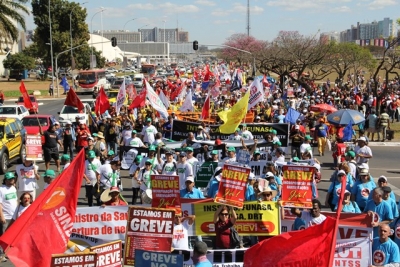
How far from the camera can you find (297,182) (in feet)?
33.2

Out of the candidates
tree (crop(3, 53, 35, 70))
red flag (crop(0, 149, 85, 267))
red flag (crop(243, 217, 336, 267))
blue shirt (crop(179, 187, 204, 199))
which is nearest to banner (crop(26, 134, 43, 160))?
blue shirt (crop(179, 187, 204, 199))

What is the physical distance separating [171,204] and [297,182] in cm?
203

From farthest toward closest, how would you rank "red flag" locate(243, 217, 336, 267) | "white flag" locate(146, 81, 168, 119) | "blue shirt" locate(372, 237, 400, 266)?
"white flag" locate(146, 81, 168, 119), "blue shirt" locate(372, 237, 400, 266), "red flag" locate(243, 217, 336, 267)

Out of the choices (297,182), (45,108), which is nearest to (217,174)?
(297,182)

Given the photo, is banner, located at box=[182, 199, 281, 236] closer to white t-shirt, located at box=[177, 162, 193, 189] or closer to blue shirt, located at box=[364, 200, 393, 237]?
blue shirt, located at box=[364, 200, 393, 237]

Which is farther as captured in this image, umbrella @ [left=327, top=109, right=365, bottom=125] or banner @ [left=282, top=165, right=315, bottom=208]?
umbrella @ [left=327, top=109, right=365, bottom=125]

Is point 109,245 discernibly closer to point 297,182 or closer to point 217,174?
point 297,182

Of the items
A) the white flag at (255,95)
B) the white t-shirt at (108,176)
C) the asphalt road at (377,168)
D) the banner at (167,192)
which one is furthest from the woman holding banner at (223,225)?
the white flag at (255,95)

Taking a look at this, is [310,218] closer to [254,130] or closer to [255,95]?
[254,130]

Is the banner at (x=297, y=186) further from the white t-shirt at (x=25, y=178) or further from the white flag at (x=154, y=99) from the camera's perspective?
the white flag at (x=154, y=99)

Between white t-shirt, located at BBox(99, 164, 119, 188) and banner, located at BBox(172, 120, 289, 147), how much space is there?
20.2ft

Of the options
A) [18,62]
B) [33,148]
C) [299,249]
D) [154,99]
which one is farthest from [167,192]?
[18,62]

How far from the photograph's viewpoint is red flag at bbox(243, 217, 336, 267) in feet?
20.0

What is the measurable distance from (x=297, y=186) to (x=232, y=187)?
1143mm
